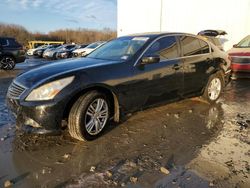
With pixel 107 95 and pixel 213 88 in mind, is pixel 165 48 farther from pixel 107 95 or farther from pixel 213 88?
pixel 213 88

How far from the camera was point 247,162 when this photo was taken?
381cm

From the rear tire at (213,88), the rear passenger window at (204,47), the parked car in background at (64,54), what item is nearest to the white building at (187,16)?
the parked car in background at (64,54)

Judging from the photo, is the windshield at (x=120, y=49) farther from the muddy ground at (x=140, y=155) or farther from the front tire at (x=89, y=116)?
the muddy ground at (x=140, y=155)

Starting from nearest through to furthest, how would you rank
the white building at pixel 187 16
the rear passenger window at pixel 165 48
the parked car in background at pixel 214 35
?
1. the rear passenger window at pixel 165 48
2. the parked car in background at pixel 214 35
3. the white building at pixel 187 16

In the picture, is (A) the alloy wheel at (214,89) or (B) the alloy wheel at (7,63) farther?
(B) the alloy wheel at (7,63)

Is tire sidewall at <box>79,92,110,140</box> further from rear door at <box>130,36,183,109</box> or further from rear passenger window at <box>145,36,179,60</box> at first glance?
rear passenger window at <box>145,36,179,60</box>

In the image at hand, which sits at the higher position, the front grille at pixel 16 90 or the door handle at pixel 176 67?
the door handle at pixel 176 67

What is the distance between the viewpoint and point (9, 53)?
14453mm

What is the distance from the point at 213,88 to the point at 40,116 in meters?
4.18

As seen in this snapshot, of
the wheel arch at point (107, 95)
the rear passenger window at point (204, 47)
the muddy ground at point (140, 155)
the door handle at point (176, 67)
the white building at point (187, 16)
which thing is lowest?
the muddy ground at point (140, 155)

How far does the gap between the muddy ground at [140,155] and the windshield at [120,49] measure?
1.18 meters

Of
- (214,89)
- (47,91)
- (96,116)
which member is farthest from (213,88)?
(47,91)

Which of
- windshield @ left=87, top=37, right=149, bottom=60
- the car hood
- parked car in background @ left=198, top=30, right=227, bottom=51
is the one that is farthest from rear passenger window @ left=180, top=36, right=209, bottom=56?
parked car in background @ left=198, top=30, right=227, bottom=51

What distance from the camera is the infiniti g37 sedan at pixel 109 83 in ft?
13.4
